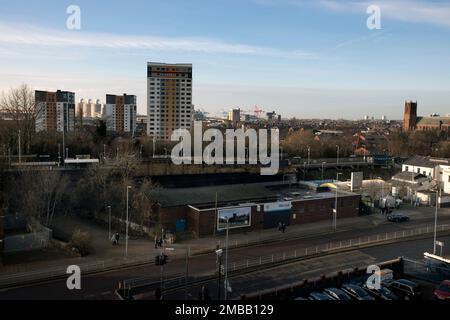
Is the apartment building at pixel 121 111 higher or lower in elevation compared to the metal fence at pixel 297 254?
higher

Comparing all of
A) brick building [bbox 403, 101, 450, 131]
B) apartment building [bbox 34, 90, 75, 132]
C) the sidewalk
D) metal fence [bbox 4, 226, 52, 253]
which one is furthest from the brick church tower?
metal fence [bbox 4, 226, 52, 253]

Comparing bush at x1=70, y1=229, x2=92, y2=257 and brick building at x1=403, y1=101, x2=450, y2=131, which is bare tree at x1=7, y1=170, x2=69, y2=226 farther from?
brick building at x1=403, y1=101, x2=450, y2=131

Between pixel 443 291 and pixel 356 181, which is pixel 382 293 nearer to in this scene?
pixel 443 291

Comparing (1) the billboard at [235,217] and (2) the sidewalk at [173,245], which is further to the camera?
(1) the billboard at [235,217]

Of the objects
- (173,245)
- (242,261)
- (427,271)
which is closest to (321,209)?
(242,261)

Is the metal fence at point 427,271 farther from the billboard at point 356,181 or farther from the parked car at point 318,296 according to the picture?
the billboard at point 356,181

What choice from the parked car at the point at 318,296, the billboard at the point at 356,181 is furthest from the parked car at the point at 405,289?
the billboard at the point at 356,181
